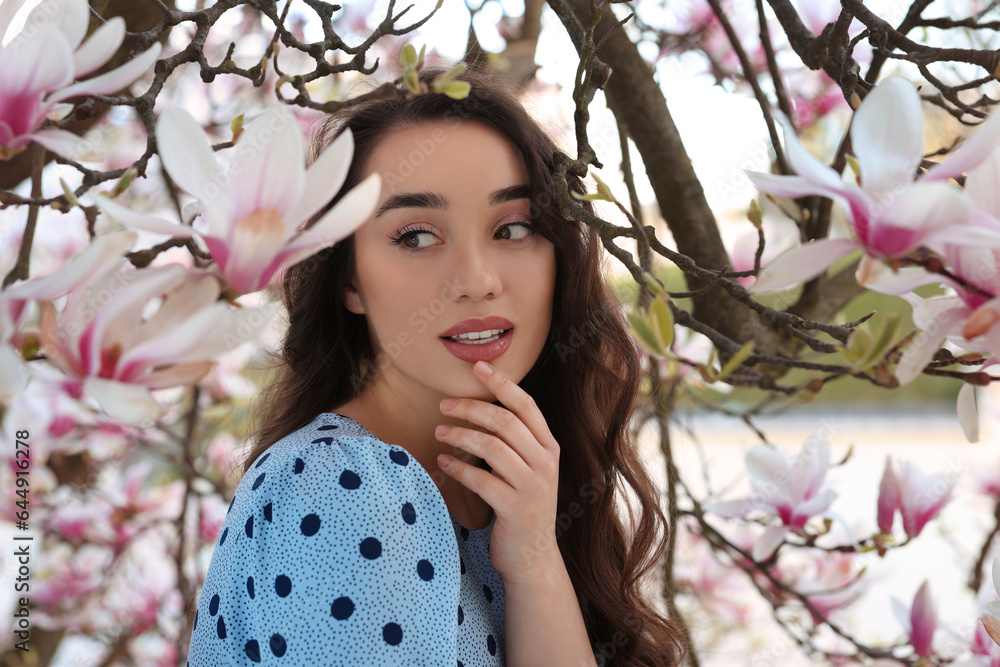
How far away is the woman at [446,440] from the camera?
0.70 metres

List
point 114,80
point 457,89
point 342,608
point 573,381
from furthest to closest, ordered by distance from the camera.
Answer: point 573,381 < point 342,608 < point 457,89 < point 114,80

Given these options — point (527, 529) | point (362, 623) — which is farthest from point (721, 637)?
point (362, 623)

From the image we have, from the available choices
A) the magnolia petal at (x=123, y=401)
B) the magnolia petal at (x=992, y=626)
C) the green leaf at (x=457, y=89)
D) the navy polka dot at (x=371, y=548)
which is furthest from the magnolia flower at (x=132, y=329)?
the magnolia petal at (x=992, y=626)

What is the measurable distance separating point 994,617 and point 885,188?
396 millimetres

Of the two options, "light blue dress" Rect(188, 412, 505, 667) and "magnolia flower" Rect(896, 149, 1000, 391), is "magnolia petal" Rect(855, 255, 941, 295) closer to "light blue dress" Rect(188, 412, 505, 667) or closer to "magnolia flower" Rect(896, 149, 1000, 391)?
"magnolia flower" Rect(896, 149, 1000, 391)

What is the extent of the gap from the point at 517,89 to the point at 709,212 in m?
0.32

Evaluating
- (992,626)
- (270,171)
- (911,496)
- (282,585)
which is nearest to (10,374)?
(270,171)

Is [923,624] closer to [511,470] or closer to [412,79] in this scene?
[511,470]

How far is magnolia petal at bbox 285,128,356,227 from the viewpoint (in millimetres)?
399

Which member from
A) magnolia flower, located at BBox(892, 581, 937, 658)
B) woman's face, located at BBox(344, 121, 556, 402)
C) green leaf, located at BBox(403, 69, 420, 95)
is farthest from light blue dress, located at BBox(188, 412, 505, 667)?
magnolia flower, located at BBox(892, 581, 937, 658)

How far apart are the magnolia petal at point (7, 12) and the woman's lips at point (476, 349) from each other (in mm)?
469

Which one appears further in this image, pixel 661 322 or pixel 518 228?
pixel 518 228

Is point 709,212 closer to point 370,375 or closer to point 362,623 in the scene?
point 370,375

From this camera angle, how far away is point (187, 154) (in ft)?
1.37
